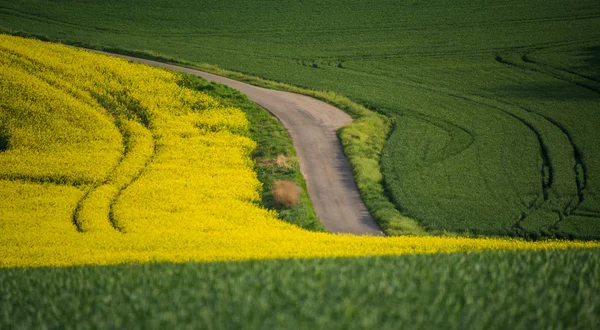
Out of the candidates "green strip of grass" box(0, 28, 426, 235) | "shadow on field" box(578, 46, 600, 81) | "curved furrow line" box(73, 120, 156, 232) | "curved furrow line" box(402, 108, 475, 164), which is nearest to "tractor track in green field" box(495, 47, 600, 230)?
"shadow on field" box(578, 46, 600, 81)

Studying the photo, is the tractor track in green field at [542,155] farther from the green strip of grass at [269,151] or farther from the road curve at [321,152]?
the green strip of grass at [269,151]

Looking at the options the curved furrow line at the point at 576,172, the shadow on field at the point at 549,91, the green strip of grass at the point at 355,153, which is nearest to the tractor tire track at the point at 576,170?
the curved furrow line at the point at 576,172

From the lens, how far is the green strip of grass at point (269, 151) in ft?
89.0

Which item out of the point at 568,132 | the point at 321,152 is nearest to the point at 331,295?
the point at 321,152

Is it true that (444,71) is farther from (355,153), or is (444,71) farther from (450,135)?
(355,153)

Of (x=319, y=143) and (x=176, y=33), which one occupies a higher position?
(x=176, y=33)

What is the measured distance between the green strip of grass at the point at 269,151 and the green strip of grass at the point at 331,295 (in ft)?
39.5

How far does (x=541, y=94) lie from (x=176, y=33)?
2812 cm

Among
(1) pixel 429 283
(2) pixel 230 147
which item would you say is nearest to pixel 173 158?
(2) pixel 230 147

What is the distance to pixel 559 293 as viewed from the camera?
11.9 meters

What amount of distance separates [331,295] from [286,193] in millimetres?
16481

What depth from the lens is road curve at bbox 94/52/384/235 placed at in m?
27.8

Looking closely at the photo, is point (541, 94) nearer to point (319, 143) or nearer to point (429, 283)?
point (319, 143)

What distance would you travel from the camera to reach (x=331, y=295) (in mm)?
A: 11734
